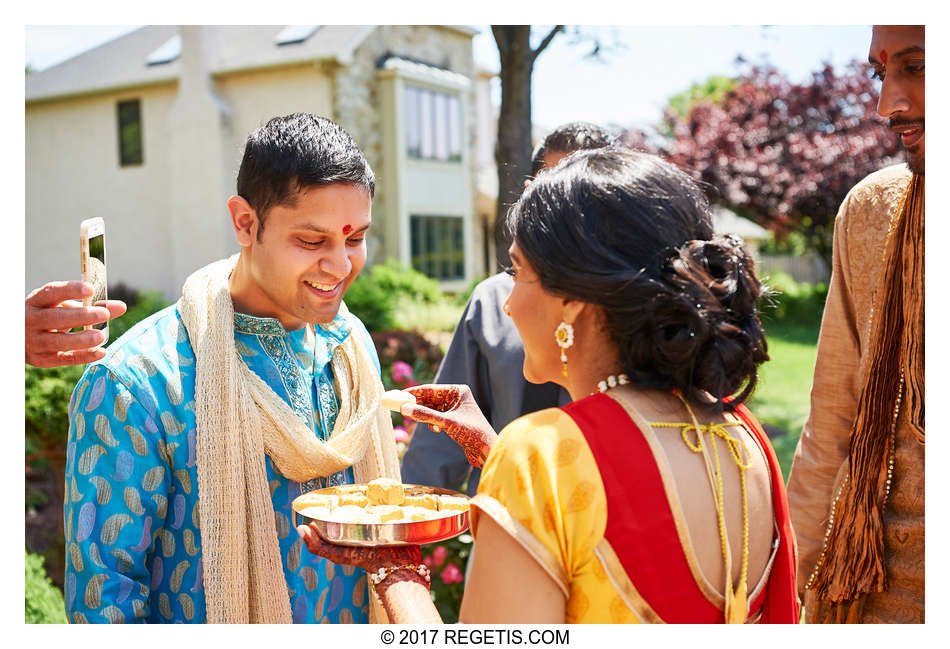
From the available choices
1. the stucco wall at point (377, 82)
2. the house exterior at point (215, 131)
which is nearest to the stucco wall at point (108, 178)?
the house exterior at point (215, 131)

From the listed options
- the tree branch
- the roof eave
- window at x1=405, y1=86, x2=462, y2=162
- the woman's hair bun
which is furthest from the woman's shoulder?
the roof eave

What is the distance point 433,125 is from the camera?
664 inches

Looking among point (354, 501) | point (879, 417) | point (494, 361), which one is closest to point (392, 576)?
point (354, 501)

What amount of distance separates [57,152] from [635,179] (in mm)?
17468

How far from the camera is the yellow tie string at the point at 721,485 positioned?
1.54 m

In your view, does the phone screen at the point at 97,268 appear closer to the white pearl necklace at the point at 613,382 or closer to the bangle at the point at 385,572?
the bangle at the point at 385,572

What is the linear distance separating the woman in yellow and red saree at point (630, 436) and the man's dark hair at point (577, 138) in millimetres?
1421

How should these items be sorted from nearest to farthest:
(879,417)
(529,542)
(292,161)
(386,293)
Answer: (529,542)
(292,161)
(879,417)
(386,293)

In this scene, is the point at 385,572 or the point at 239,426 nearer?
the point at 385,572

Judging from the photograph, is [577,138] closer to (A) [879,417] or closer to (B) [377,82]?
(A) [879,417]

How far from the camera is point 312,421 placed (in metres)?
2.22

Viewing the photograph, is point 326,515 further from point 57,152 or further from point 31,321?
point 57,152

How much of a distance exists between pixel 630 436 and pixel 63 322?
1330mm

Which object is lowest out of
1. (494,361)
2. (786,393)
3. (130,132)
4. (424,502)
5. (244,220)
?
(786,393)
